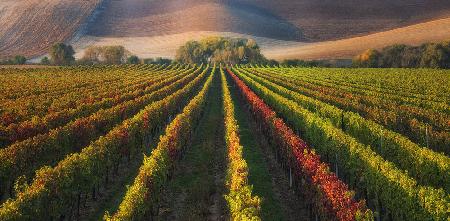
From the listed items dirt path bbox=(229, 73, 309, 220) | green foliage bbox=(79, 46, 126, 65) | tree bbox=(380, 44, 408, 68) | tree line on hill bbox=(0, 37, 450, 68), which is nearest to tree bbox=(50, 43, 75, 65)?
tree line on hill bbox=(0, 37, 450, 68)

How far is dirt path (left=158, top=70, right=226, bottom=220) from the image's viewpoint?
1708 centimetres

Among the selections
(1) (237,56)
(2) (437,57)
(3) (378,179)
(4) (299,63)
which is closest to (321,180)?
(3) (378,179)

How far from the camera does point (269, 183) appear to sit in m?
20.8

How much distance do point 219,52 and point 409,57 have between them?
227ft

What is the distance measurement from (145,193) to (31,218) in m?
3.43

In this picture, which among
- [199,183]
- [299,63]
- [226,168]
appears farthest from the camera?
[299,63]

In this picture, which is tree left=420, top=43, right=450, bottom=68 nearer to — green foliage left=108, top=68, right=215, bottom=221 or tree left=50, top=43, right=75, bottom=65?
green foliage left=108, top=68, right=215, bottom=221

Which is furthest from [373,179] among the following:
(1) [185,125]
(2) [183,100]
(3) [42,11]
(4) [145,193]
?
(3) [42,11]

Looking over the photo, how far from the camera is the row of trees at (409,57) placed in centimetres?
9581

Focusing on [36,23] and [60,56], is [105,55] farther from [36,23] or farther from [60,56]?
[36,23]

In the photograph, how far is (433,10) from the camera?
601 feet

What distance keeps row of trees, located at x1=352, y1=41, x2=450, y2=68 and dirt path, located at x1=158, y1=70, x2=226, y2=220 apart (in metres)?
80.3

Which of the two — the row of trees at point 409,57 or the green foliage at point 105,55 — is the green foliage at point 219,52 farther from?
the row of trees at point 409,57

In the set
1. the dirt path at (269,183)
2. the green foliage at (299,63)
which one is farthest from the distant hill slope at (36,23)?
the dirt path at (269,183)
